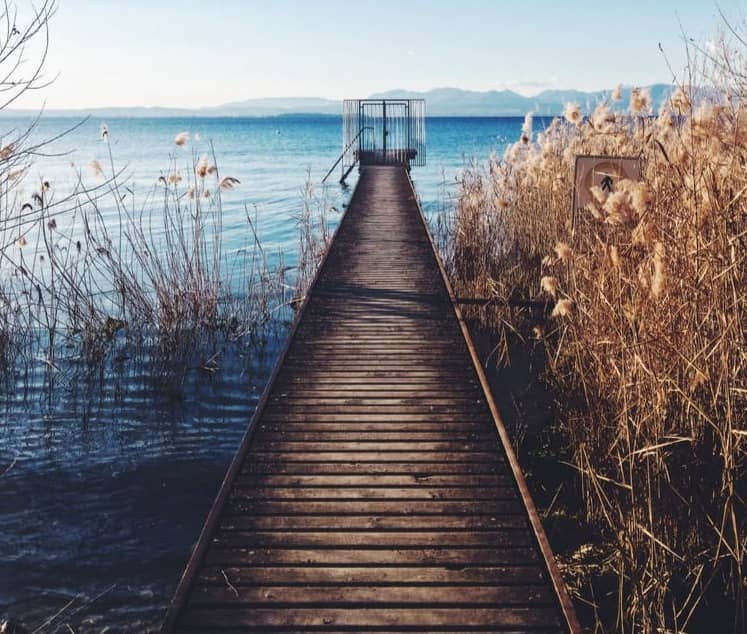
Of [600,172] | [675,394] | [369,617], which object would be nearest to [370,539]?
[369,617]

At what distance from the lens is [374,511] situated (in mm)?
3303

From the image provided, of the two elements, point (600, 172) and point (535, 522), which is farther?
point (600, 172)

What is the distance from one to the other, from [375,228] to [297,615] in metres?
7.89

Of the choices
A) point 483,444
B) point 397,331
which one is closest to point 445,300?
point 397,331

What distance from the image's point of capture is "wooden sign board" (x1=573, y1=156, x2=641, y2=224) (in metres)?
4.96

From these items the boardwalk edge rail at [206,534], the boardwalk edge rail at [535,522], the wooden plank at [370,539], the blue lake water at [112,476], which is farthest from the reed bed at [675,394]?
the blue lake water at [112,476]

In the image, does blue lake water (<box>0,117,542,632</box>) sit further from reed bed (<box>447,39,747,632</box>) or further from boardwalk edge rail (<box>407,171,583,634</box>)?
reed bed (<box>447,39,747,632</box>)

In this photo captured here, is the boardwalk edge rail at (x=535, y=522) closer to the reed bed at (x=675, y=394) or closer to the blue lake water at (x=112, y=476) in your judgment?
the reed bed at (x=675, y=394)

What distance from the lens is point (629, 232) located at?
4613 millimetres

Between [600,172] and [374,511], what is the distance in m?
3.03

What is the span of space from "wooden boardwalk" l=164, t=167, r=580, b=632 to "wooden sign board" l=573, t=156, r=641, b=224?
1.33m

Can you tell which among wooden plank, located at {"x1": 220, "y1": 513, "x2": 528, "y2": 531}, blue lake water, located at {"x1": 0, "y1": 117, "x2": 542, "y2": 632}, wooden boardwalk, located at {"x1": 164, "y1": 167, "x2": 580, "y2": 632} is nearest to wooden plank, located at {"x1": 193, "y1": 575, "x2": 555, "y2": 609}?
wooden boardwalk, located at {"x1": 164, "y1": 167, "x2": 580, "y2": 632}

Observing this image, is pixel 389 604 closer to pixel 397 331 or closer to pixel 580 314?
pixel 580 314

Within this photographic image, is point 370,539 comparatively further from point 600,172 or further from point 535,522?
point 600,172
